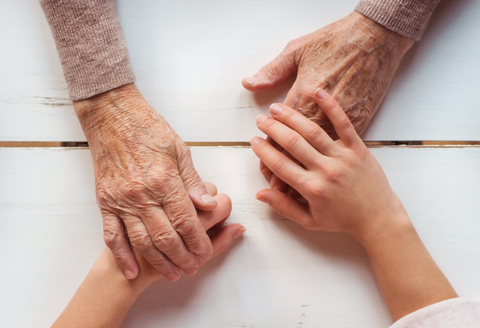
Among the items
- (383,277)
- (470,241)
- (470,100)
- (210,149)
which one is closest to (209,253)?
(210,149)

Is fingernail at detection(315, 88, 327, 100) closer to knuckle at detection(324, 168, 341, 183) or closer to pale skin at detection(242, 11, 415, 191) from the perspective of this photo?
pale skin at detection(242, 11, 415, 191)

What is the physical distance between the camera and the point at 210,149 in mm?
755

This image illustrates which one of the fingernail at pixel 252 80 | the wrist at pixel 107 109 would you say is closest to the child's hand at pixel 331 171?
the fingernail at pixel 252 80

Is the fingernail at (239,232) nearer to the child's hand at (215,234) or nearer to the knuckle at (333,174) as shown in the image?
the child's hand at (215,234)

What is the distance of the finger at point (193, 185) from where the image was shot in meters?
0.64

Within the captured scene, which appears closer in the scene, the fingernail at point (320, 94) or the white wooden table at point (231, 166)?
the fingernail at point (320, 94)

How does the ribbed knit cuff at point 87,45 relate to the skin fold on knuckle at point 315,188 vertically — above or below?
above

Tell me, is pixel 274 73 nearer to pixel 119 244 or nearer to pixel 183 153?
pixel 183 153

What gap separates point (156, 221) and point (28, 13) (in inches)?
26.0

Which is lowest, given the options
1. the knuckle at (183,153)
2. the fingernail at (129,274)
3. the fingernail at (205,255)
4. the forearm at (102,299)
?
the forearm at (102,299)

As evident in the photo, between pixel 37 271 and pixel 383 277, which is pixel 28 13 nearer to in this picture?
pixel 37 271

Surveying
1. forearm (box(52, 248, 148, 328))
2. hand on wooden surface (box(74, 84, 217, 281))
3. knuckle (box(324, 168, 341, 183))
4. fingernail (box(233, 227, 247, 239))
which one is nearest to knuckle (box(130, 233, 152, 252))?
hand on wooden surface (box(74, 84, 217, 281))

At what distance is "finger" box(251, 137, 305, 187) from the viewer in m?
0.65

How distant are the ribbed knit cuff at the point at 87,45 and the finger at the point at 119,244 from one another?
29 centimetres
